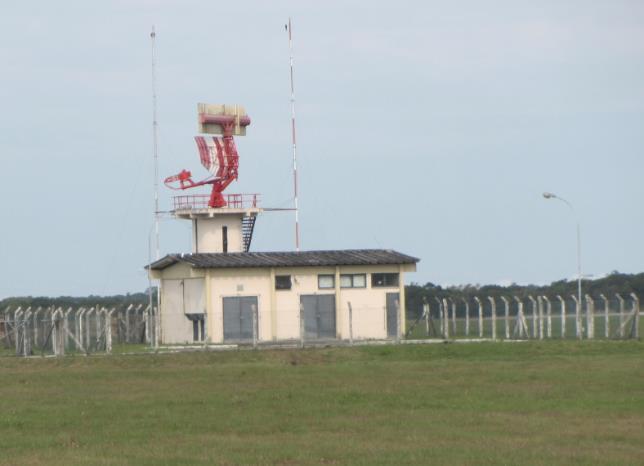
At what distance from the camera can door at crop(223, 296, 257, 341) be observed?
58.3 m

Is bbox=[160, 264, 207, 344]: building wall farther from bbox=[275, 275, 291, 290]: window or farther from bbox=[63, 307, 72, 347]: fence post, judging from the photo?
bbox=[63, 307, 72, 347]: fence post

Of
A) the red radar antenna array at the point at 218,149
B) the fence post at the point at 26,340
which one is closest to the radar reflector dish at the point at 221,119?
the red radar antenna array at the point at 218,149

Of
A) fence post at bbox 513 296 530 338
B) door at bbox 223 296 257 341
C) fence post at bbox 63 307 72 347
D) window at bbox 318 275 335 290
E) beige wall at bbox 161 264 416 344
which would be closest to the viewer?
fence post at bbox 63 307 72 347

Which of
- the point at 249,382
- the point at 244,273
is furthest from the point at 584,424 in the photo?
the point at 244,273

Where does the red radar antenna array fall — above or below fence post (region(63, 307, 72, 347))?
above

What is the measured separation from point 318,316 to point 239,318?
3665 mm

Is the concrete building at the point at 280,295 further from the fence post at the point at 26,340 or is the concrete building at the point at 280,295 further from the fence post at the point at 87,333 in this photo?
the fence post at the point at 26,340

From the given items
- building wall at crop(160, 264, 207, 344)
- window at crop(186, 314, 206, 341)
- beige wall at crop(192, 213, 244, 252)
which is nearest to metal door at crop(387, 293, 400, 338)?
window at crop(186, 314, 206, 341)

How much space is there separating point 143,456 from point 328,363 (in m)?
24.9

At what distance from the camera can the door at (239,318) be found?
58.3m

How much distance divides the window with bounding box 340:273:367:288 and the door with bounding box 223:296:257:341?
4.20 m

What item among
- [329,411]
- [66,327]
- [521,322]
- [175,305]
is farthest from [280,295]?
[329,411]

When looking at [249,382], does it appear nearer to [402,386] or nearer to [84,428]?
[402,386]

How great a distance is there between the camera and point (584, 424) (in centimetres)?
2562
